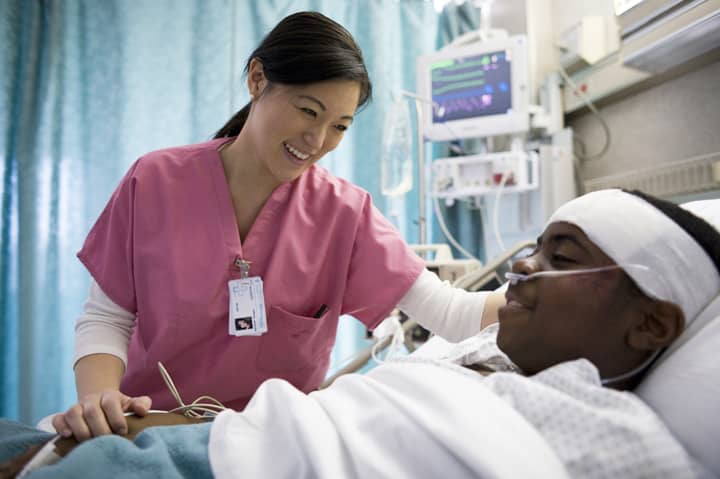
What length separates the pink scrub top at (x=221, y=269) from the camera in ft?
3.66

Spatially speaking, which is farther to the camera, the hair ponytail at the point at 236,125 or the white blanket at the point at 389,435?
the hair ponytail at the point at 236,125

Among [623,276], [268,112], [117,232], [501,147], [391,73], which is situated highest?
[391,73]

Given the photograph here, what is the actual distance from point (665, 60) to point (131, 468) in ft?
6.54

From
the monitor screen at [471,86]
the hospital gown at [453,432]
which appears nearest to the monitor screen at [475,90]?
the monitor screen at [471,86]

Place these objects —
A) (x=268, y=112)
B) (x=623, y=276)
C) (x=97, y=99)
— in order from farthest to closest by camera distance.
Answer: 1. (x=97, y=99)
2. (x=268, y=112)
3. (x=623, y=276)

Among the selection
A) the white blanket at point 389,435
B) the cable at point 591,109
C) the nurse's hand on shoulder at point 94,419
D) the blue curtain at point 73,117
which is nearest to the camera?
the white blanket at point 389,435

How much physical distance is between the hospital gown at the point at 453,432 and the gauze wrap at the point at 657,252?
19 centimetres

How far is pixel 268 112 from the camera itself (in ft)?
3.69

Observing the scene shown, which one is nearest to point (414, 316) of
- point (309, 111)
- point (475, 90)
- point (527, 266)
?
point (527, 266)

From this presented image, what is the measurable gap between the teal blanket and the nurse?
38cm

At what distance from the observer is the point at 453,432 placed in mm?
573

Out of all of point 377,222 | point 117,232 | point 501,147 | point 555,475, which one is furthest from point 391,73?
point 555,475

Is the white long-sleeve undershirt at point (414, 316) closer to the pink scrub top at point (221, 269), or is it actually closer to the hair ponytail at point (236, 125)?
the pink scrub top at point (221, 269)

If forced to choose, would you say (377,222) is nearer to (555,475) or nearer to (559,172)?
(555,475)
